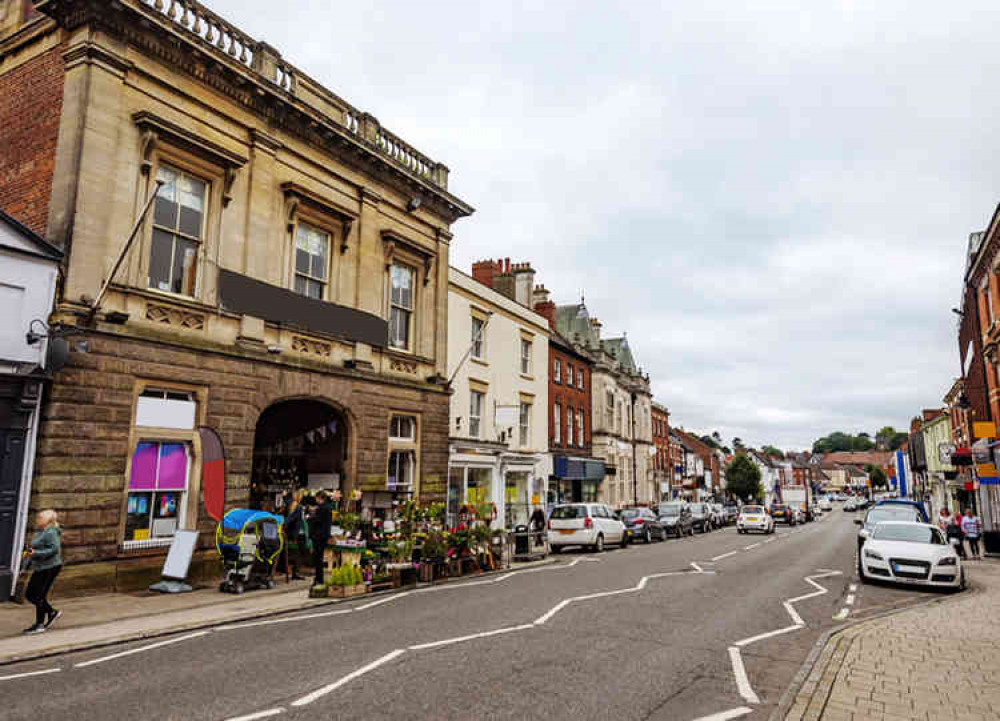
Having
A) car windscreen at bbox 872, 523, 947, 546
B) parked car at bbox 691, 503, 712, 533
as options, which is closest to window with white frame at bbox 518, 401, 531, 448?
parked car at bbox 691, 503, 712, 533

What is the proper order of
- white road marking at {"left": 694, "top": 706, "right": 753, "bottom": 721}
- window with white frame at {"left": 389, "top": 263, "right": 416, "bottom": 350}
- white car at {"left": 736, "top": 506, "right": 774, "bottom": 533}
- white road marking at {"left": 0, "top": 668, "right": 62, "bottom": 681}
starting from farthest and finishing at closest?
white car at {"left": 736, "top": 506, "right": 774, "bottom": 533}
window with white frame at {"left": 389, "top": 263, "right": 416, "bottom": 350}
white road marking at {"left": 0, "top": 668, "right": 62, "bottom": 681}
white road marking at {"left": 694, "top": 706, "right": 753, "bottom": 721}

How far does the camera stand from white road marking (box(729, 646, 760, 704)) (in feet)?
21.8

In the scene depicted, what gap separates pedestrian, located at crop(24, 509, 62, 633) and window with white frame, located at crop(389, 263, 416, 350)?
38.5 ft

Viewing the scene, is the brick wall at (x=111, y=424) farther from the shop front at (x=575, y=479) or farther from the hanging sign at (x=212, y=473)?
the shop front at (x=575, y=479)

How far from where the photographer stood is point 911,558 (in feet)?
48.0

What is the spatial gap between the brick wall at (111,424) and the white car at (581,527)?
11.6 m

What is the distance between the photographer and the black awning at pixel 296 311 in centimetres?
1512

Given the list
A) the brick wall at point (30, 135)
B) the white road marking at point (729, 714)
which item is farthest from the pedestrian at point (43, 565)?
the white road marking at point (729, 714)

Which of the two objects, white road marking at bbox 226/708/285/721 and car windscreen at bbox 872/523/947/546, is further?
car windscreen at bbox 872/523/947/546

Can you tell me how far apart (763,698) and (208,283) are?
13.3 meters

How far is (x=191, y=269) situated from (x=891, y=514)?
73.0 ft

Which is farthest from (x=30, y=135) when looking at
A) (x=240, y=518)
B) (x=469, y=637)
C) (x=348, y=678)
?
(x=469, y=637)

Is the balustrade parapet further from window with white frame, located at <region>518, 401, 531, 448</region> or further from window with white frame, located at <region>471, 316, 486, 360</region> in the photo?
window with white frame, located at <region>518, 401, 531, 448</region>

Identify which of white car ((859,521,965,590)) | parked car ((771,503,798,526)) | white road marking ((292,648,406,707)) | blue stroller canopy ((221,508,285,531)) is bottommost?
parked car ((771,503,798,526))
